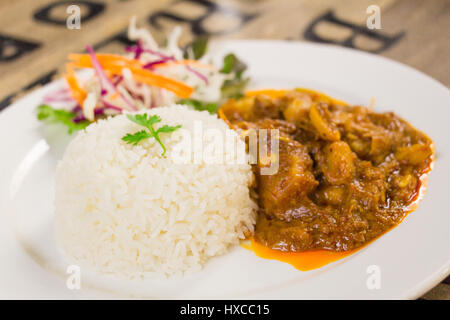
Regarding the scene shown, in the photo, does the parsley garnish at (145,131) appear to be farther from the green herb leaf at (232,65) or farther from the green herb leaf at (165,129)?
the green herb leaf at (232,65)

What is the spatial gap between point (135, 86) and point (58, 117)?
72 centimetres

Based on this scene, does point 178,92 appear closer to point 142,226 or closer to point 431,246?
point 142,226

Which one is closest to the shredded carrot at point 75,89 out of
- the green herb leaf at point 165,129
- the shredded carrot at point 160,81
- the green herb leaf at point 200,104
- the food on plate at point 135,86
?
the food on plate at point 135,86

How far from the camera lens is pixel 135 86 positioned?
4.31m

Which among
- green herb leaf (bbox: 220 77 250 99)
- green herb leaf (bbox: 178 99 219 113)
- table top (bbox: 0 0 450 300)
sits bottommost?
green herb leaf (bbox: 178 99 219 113)

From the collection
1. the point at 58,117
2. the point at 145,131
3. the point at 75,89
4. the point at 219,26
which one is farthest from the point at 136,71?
the point at 219,26

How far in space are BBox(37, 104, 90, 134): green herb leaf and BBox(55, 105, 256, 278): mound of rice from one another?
942mm

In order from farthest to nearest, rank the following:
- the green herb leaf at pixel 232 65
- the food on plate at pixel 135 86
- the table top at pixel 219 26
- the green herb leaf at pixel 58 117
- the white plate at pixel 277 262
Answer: the table top at pixel 219 26
the green herb leaf at pixel 232 65
the food on plate at pixel 135 86
the green herb leaf at pixel 58 117
the white plate at pixel 277 262

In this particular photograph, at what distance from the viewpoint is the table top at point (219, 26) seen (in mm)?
4852

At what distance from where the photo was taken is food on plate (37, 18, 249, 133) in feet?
13.8

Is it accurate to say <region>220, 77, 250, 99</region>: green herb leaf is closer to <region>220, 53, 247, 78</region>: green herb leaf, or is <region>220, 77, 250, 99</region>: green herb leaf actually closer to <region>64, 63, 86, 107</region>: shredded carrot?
<region>220, 53, 247, 78</region>: green herb leaf

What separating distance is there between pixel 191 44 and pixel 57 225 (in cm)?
244

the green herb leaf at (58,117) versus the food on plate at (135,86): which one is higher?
the food on plate at (135,86)

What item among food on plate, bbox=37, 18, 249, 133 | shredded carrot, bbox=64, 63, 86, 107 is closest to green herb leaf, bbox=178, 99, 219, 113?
food on plate, bbox=37, 18, 249, 133
